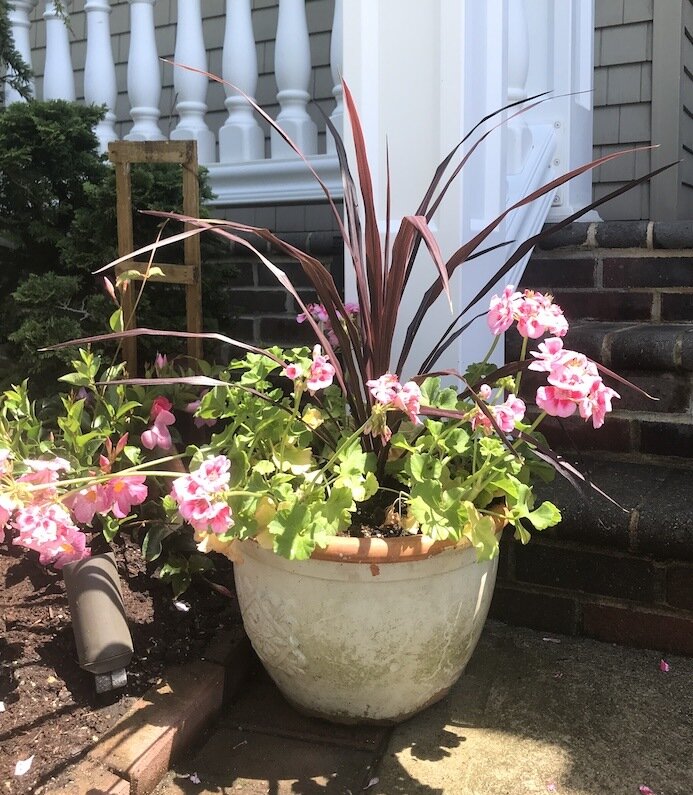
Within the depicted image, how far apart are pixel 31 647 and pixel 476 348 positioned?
112 cm

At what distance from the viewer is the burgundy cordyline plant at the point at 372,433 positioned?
114 centimetres

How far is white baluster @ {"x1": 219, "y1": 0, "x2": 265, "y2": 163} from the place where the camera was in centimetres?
298

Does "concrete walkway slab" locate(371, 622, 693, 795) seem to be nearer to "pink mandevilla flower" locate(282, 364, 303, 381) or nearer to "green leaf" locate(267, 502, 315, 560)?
"green leaf" locate(267, 502, 315, 560)

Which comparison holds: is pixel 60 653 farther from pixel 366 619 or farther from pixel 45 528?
pixel 366 619

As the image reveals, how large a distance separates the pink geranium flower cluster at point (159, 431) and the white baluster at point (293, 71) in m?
1.69

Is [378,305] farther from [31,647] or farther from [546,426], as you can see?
[31,647]

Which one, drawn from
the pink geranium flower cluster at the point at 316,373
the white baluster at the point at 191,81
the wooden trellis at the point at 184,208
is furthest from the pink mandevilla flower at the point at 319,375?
the white baluster at the point at 191,81

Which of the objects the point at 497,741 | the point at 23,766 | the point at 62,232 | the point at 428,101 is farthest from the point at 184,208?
the point at 497,741

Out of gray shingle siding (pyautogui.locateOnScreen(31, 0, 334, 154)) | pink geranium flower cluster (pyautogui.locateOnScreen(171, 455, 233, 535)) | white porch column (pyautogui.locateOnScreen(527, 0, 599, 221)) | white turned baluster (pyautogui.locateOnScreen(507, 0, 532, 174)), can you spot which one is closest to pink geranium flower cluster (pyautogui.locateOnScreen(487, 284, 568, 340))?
pink geranium flower cluster (pyautogui.locateOnScreen(171, 455, 233, 535))

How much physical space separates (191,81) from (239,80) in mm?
218

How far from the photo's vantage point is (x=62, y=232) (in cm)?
223

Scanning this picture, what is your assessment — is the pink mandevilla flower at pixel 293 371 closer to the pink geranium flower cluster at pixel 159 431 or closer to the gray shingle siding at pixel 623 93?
the pink geranium flower cluster at pixel 159 431

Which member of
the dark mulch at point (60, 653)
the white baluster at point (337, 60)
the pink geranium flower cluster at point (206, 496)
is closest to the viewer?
Answer: the pink geranium flower cluster at point (206, 496)

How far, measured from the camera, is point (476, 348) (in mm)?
1809
